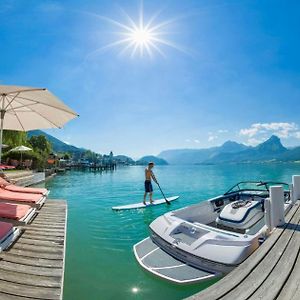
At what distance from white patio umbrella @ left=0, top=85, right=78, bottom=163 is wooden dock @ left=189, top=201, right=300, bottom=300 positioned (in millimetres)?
4657

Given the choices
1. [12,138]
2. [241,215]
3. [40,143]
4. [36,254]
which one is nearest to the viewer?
[36,254]

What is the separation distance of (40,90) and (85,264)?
3.69m

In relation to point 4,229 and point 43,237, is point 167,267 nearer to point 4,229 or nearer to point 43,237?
point 43,237

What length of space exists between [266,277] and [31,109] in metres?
7.01

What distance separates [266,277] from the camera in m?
2.91

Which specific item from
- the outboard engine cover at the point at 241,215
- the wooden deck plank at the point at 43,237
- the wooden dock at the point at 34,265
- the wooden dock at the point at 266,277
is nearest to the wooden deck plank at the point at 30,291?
the wooden dock at the point at 34,265

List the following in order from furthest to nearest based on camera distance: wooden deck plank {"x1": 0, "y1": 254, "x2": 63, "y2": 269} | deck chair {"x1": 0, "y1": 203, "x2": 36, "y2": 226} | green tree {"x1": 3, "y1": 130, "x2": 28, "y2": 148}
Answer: green tree {"x1": 3, "y1": 130, "x2": 28, "y2": 148}
deck chair {"x1": 0, "y1": 203, "x2": 36, "y2": 226}
wooden deck plank {"x1": 0, "y1": 254, "x2": 63, "y2": 269}

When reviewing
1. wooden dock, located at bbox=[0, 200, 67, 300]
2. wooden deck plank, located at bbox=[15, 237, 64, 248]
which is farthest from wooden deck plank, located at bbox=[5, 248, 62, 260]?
wooden deck plank, located at bbox=[15, 237, 64, 248]

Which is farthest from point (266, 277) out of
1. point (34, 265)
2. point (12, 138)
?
point (12, 138)

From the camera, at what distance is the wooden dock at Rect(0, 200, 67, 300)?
2768 millimetres

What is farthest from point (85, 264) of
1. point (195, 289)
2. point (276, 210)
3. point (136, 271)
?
point (276, 210)

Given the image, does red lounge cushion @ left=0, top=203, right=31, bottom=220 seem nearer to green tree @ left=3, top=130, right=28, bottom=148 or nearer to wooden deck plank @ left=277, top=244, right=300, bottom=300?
wooden deck plank @ left=277, top=244, right=300, bottom=300

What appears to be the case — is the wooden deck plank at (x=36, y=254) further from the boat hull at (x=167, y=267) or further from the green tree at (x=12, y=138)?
the green tree at (x=12, y=138)

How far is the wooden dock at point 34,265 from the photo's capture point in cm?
277
